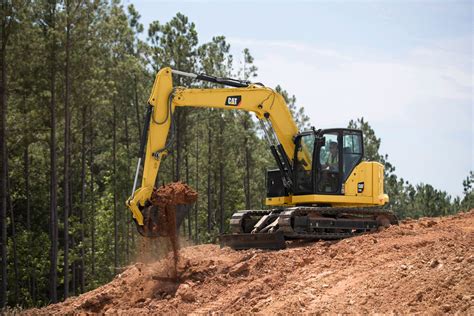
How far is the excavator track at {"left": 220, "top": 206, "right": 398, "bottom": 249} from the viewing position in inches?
722

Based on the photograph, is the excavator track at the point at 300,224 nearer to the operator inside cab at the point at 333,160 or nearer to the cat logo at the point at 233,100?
the operator inside cab at the point at 333,160

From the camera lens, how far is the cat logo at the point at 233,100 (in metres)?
19.1

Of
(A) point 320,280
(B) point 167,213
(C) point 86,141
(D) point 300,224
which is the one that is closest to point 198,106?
(B) point 167,213

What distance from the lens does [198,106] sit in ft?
62.8

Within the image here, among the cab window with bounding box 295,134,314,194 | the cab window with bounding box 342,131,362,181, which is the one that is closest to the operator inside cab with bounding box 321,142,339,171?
the cab window with bounding box 342,131,362,181

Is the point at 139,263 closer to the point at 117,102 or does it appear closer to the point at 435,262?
the point at 435,262

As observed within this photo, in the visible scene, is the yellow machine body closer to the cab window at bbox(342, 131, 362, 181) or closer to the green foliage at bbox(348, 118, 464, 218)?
the cab window at bbox(342, 131, 362, 181)

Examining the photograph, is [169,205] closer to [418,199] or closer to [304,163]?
[304,163]

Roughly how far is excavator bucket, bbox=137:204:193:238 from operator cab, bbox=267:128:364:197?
14.0 ft

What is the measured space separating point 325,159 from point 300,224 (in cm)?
218

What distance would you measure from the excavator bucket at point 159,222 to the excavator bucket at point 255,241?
8.79ft

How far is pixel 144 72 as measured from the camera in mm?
39312

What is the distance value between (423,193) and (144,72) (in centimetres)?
2336

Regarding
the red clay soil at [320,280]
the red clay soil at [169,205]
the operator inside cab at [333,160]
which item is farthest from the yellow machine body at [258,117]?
the red clay soil at [320,280]
